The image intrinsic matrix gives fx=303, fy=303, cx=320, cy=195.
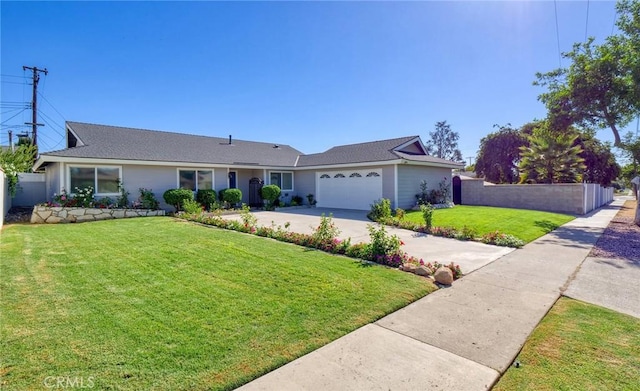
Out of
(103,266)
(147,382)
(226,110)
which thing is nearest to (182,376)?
(147,382)

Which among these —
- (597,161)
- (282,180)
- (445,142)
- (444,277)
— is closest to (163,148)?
(282,180)

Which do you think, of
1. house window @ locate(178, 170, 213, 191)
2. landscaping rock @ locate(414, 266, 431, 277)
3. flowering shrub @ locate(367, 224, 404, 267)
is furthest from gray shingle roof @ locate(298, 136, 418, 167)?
landscaping rock @ locate(414, 266, 431, 277)

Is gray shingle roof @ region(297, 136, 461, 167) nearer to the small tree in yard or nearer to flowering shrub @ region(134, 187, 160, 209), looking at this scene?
the small tree in yard

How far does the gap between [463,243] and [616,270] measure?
3101mm

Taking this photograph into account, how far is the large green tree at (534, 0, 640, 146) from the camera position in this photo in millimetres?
12078

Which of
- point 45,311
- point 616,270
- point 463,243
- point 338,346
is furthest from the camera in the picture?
point 463,243

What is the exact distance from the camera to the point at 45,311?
3680mm

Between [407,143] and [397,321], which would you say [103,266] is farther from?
[407,143]

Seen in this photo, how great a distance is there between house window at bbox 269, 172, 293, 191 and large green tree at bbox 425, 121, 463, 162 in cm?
4159

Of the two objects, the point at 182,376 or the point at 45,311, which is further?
the point at 45,311

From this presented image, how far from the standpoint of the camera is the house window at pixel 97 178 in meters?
12.7

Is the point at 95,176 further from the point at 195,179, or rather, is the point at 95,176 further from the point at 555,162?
the point at 555,162

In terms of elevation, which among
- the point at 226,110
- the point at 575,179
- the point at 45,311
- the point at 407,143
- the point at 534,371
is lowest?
the point at 534,371

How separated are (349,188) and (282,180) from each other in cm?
486
